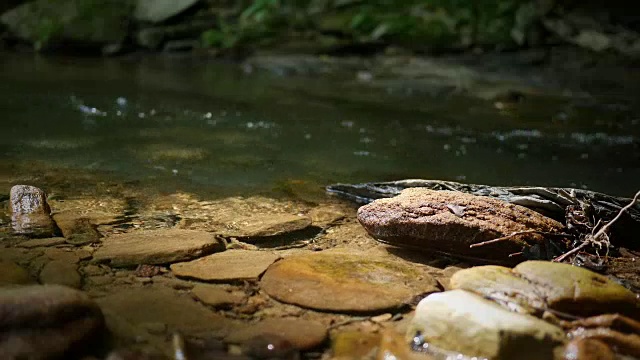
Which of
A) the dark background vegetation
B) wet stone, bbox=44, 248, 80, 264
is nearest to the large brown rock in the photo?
wet stone, bbox=44, 248, 80, 264

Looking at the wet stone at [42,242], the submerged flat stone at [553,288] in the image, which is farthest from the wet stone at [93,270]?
the submerged flat stone at [553,288]

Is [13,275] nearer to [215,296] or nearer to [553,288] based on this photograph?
[215,296]

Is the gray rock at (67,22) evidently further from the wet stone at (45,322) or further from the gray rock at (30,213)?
the wet stone at (45,322)

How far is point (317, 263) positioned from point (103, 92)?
6468mm

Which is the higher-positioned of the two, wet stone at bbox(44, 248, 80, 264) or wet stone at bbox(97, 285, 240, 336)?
wet stone at bbox(44, 248, 80, 264)

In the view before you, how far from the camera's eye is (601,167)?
214 inches

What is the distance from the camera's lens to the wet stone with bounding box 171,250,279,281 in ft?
9.14

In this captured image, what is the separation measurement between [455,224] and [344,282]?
2.35 feet

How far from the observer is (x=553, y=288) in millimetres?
2422

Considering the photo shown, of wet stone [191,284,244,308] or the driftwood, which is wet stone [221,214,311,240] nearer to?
wet stone [191,284,244,308]

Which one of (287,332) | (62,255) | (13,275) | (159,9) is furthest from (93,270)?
(159,9)

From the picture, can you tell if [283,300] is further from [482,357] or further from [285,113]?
[285,113]

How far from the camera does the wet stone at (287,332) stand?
224 cm

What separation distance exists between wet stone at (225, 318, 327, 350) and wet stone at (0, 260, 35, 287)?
953 millimetres
